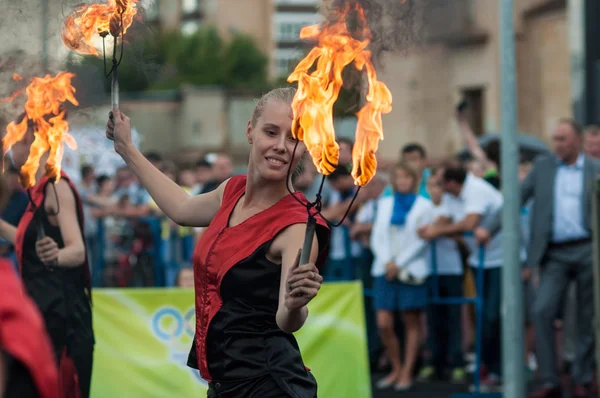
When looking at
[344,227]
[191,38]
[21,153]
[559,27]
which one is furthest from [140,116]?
[21,153]

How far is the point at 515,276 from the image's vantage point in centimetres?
855

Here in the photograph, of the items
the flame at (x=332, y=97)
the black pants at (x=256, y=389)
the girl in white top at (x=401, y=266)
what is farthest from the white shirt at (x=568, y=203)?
the black pants at (x=256, y=389)

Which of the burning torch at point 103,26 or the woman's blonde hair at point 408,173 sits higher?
the burning torch at point 103,26

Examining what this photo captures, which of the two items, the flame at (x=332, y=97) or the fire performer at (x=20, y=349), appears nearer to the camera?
the fire performer at (x=20, y=349)

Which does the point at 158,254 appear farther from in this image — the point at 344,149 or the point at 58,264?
the point at 58,264

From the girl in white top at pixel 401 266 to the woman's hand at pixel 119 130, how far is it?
569 cm

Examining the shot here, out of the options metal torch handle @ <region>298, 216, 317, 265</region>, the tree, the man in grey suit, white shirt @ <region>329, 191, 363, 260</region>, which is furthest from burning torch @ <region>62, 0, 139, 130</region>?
the tree

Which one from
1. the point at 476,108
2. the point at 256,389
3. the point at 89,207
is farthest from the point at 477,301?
the point at 476,108

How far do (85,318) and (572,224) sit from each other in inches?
190

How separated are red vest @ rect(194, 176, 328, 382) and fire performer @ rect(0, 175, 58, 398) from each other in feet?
5.00

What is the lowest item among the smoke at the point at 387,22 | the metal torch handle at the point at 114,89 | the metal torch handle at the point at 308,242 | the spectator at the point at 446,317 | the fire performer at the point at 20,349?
the spectator at the point at 446,317

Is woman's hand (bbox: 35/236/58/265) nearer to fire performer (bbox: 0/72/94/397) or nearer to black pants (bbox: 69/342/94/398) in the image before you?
fire performer (bbox: 0/72/94/397)

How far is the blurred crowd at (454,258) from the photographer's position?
30.8 feet

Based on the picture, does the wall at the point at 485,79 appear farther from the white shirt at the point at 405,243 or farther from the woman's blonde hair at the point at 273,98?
the woman's blonde hair at the point at 273,98
